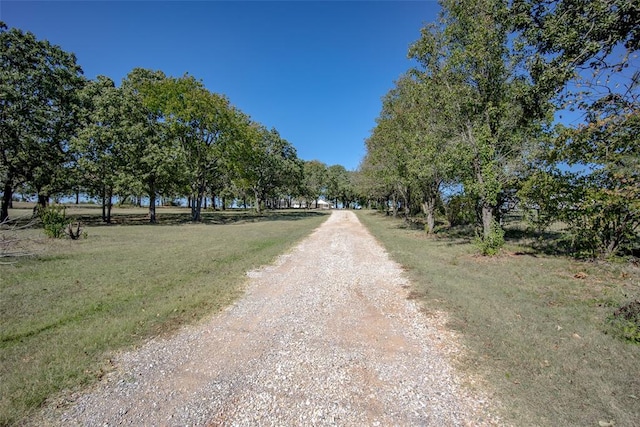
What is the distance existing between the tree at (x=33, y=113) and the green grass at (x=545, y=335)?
96.7 feet

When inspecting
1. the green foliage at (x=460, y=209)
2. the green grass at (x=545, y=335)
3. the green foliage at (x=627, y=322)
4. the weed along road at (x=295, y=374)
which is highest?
the green foliage at (x=460, y=209)

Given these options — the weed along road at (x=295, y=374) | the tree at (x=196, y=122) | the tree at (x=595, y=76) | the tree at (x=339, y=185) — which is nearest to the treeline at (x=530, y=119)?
the tree at (x=595, y=76)

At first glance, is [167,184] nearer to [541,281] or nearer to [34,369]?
[34,369]

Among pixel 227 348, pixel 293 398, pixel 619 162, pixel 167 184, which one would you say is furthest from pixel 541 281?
pixel 167 184

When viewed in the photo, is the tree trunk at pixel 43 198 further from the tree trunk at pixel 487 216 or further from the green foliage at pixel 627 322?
the green foliage at pixel 627 322

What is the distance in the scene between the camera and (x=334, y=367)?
3.70 m

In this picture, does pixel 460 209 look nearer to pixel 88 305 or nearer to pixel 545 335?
pixel 545 335

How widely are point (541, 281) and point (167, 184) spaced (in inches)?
1240

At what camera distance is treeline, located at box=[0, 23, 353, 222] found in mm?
21234

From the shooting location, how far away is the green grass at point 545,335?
296 centimetres

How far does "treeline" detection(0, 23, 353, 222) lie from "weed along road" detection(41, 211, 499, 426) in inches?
966

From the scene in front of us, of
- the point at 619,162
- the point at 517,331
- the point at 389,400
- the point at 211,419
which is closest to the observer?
the point at 211,419

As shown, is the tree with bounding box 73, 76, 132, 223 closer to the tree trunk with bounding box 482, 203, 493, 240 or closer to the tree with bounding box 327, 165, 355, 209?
the tree trunk with bounding box 482, 203, 493, 240

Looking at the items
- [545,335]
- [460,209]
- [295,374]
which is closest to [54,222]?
[295,374]
